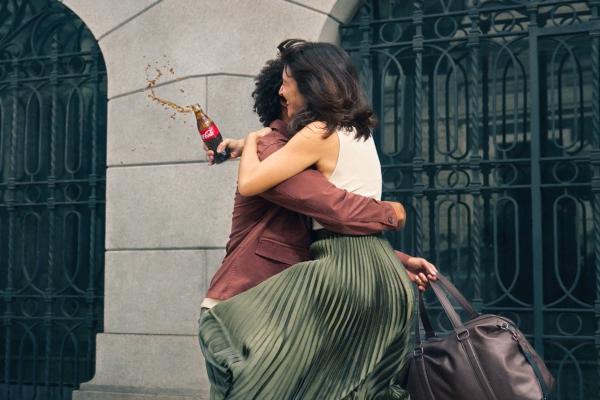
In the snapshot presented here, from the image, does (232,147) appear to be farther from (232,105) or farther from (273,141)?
(232,105)

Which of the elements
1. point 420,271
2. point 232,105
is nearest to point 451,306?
point 420,271

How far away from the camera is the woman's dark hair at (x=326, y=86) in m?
3.51

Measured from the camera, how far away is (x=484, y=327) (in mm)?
3744

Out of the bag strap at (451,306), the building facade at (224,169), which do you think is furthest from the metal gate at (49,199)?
the bag strap at (451,306)

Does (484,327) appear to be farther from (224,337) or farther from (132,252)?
(132,252)

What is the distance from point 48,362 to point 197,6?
3.22 meters

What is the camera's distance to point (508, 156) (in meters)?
7.05

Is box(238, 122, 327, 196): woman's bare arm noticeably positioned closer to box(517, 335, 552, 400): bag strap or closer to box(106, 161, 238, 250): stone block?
box(517, 335, 552, 400): bag strap

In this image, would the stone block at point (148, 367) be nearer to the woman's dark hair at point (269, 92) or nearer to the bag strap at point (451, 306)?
the bag strap at point (451, 306)

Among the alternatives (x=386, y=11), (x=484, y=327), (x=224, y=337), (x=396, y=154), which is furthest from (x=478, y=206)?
(x=224, y=337)

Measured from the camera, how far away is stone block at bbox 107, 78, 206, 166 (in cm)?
756

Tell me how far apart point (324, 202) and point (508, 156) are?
3.83m

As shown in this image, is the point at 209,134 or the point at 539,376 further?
the point at 209,134

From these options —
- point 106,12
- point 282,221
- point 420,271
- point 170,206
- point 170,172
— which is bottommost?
point 420,271
